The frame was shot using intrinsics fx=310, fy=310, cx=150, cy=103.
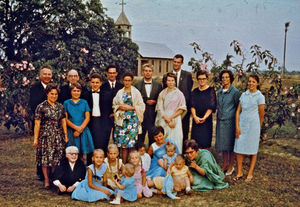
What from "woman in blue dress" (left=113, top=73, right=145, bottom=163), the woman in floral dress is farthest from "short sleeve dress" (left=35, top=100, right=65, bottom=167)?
"woman in blue dress" (left=113, top=73, right=145, bottom=163)

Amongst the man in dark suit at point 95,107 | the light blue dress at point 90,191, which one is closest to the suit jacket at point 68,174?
the light blue dress at point 90,191

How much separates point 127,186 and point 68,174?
94 cm

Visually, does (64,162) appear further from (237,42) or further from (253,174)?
(237,42)

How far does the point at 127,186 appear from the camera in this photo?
4410mm

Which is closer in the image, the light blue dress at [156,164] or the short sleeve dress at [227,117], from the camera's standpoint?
the light blue dress at [156,164]

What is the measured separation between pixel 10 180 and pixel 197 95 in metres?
3.58

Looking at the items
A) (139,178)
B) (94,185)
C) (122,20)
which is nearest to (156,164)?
(139,178)

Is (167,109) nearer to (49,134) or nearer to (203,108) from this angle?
(203,108)

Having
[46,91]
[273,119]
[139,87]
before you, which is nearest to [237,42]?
[273,119]

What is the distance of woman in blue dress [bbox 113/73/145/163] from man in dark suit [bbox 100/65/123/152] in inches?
6.9

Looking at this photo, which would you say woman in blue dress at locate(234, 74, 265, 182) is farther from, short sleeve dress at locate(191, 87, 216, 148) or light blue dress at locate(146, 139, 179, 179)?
light blue dress at locate(146, 139, 179, 179)

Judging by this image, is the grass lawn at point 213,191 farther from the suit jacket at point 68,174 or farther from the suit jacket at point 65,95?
the suit jacket at point 65,95

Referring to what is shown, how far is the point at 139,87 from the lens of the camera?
223 inches

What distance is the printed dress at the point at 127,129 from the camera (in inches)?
205
